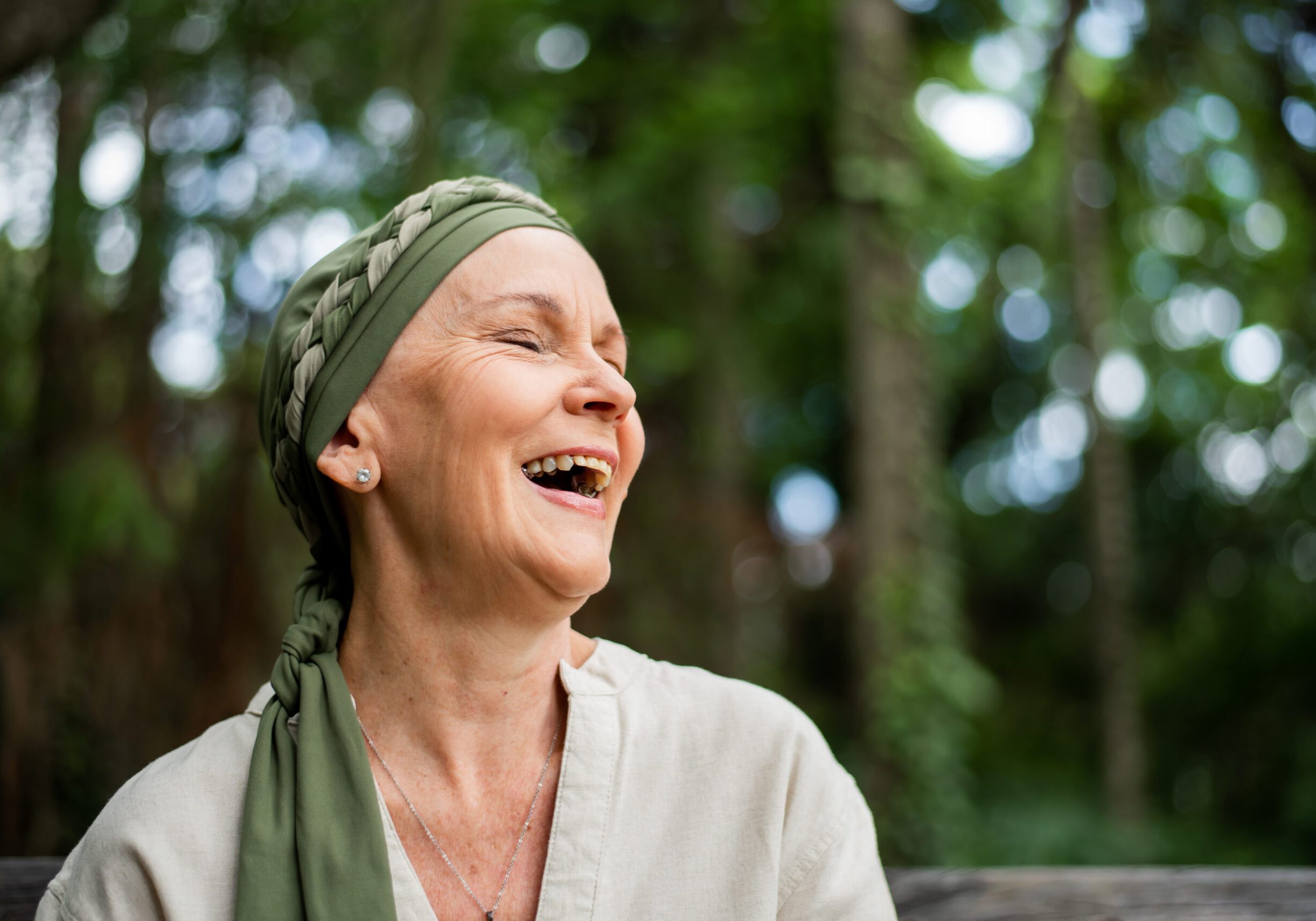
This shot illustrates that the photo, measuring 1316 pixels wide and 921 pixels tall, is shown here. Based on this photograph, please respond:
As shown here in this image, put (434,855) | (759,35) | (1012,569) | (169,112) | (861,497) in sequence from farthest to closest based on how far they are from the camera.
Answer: (1012,569) → (759,35) → (861,497) → (169,112) → (434,855)

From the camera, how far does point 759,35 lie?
8.17 metres

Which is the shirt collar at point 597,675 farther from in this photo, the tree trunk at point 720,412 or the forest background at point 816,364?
the tree trunk at point 720,412

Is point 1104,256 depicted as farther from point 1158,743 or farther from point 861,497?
point 861,497

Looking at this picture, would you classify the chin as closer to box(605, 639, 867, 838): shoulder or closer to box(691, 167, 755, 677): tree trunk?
box(605, 639, 867, 838): shoulder

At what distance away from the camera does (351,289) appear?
1.63 meters

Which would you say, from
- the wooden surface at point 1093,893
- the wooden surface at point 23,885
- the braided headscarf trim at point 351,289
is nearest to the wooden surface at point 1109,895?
the wooden surface at point 1093,893

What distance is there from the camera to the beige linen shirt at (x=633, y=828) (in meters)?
1.46

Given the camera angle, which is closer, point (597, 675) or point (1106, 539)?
point (597, 675)

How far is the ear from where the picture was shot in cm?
159

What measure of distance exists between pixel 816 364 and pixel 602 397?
1110 centimetres

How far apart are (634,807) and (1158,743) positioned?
11271 millimetres

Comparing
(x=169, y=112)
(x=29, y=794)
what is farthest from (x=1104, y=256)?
(x=29, y=794)

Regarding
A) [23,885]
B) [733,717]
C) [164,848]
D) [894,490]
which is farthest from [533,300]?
[894,490]

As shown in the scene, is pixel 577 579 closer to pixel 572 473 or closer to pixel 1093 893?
pixel 572 473
